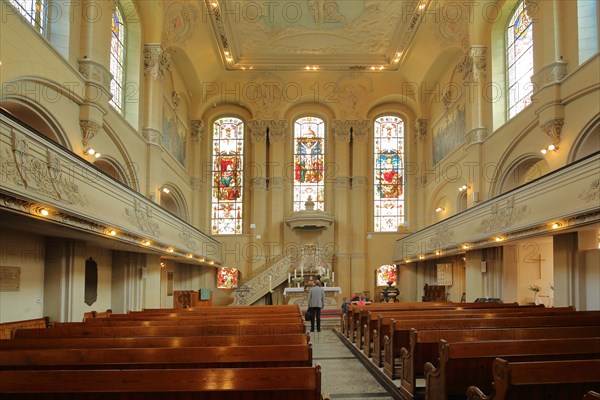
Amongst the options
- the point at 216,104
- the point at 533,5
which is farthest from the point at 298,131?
the point at 533,5

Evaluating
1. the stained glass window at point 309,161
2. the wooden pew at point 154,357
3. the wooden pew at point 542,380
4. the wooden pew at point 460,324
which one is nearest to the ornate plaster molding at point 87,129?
the wooden pew at point 460,324

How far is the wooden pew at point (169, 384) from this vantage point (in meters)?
4.05

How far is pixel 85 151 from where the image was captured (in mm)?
14422

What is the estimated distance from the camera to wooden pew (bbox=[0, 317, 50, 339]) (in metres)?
10.6

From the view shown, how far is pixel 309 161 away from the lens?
3028cm

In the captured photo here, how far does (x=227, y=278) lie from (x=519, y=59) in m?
17.7

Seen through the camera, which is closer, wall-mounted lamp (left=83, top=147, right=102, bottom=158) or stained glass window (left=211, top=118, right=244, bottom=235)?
wall-mounted lamp (left=83, top=147, right=102, bottom=158)

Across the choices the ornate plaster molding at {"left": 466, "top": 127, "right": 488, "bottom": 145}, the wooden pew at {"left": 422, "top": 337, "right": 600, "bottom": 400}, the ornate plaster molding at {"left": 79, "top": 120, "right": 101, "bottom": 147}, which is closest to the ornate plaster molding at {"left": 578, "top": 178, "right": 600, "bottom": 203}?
the wooden pew at {"left": 422, "top": 337, "right": 600, "bottom": 400}

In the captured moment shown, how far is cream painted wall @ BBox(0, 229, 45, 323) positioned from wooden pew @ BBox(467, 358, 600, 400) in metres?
9.61

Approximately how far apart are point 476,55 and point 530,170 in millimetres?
4769

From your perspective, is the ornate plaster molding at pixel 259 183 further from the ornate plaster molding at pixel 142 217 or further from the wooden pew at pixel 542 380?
the wooden pew at pixel 542 380

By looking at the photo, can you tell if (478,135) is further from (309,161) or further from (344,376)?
(344,376)

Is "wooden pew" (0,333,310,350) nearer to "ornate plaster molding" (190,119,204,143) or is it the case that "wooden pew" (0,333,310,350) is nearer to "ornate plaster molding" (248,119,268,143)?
"ornate plaster molding" (190,119,204,143)

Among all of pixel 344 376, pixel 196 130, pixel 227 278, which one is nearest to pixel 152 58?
pixel 196 130
